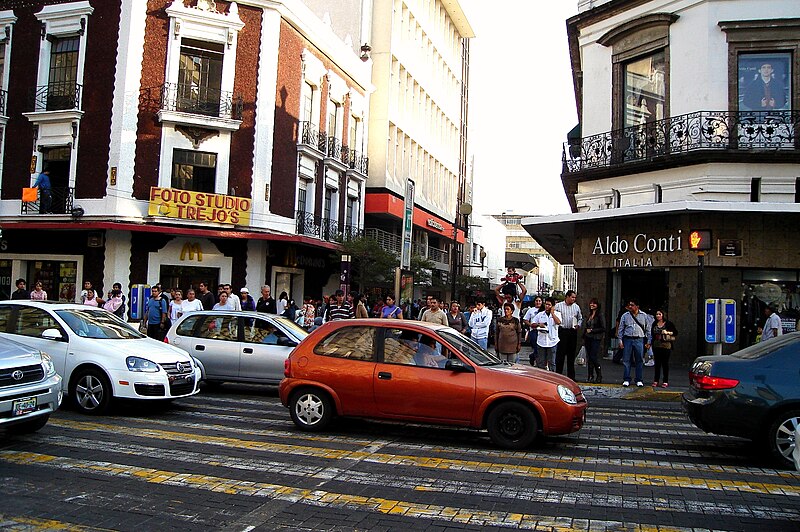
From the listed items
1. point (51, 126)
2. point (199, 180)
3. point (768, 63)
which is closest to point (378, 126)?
point (199, 180)

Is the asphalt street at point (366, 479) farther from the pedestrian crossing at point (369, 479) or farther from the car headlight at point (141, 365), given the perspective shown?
the car headlight at point (141, 365)

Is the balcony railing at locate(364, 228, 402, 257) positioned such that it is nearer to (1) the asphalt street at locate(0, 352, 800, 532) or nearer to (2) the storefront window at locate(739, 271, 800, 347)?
(2) the storefront window at locate(739, 271, 800, 347)

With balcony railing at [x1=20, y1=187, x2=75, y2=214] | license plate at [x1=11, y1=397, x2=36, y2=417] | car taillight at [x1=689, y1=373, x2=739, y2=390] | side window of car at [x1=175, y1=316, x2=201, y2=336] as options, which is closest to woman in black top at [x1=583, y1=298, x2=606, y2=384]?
car taillight at [x1=689, y1=373, x2=739, y2=390]

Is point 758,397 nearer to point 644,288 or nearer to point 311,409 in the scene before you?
point 311,409

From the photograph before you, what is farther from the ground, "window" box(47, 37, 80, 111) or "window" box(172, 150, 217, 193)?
"window" box(47, 37, 80, 111)

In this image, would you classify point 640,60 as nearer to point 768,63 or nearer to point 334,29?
point 768,63

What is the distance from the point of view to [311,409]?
913 centimetres

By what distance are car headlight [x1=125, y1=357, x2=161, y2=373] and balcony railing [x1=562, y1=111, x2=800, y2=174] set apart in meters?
14.7

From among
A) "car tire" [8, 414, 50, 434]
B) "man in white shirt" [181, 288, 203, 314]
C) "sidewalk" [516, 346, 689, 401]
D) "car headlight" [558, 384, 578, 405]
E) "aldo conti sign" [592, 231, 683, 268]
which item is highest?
"aldo conti sign" [592, 231, 683, 268]

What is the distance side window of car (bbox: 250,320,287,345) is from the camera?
41.5 feet

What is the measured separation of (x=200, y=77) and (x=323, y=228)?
9263mm

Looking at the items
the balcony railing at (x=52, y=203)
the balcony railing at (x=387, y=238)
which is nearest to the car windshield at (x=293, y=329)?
the balcony railing at (x=52, y=203)

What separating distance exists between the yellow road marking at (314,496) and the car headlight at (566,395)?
2.75 meters

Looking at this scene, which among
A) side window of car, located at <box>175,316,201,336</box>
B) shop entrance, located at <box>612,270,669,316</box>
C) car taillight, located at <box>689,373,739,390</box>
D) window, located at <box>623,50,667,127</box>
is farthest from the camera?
window, located at <box>623,50,667,127</box>
